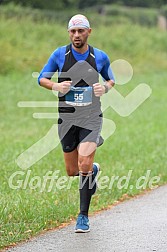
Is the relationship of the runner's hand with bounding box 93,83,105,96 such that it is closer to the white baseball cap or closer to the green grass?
the white baseball cap

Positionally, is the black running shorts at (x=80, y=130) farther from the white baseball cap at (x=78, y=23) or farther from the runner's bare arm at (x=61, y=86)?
the white baseball cap at (x=78, y=23)

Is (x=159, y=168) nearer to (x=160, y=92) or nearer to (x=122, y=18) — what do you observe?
(x=160, y=92)

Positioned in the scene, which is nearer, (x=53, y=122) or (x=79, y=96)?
(x=79, y=96)

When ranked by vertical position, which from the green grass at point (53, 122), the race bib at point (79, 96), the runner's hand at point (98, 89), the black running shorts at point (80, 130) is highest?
the runner's hand at point (98, 89)

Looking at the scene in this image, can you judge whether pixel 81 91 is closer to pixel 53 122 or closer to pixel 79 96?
pixel 79 96

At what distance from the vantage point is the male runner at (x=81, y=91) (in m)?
8.05

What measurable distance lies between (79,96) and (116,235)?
1.48m

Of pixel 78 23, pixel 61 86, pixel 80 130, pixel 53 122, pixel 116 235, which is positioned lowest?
pixel 53 122

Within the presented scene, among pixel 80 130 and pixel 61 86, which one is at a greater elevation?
pixel 61 86

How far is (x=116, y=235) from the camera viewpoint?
7.79 m

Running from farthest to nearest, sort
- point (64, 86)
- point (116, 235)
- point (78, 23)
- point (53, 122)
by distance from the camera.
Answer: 1. point (53, 122)
2. point (78, 23)
3. point (64, 86)
4. point (116, 235)

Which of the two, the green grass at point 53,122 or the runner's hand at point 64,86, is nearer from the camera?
the runner's hand at point 64,86

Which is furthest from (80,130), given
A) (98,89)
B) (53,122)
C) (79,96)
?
(53,122)

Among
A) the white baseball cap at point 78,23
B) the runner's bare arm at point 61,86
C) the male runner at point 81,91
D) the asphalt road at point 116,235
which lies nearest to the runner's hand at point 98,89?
the male runner at point 81,91
